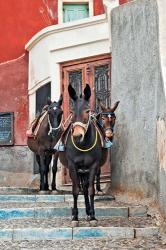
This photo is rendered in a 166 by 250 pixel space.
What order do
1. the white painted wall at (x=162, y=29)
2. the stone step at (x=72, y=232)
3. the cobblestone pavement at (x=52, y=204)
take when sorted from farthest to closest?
the cobblestone pavement at (x=52, y=204) < the white painted wall at (x=162, y=29) < the stone step at (x=72, y=232)

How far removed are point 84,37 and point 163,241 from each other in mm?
7198

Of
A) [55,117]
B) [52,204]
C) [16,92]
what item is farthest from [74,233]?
[16,92]

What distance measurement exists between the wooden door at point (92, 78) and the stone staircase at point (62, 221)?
2475 mm

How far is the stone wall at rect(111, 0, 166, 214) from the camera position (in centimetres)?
824

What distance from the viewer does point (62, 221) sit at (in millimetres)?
7871

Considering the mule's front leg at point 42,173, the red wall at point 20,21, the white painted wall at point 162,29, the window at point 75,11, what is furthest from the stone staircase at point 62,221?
the window at point 75,11

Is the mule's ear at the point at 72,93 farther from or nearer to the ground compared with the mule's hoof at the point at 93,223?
farther from the ground

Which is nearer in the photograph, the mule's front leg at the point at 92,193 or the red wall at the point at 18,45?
the mule's front leg at the point at 92,193

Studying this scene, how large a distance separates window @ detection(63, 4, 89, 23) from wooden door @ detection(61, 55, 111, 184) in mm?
4721

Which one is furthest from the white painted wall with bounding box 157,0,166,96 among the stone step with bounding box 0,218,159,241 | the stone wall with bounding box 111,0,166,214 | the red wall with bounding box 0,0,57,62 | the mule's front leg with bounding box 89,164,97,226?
the red wall with bounding box 0,0,57,62

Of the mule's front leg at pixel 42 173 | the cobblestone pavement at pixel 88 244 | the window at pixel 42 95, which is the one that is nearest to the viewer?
the cobblestone pavement at pixel 88 244

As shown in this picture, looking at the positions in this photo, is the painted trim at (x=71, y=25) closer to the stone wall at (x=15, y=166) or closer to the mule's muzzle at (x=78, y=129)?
the stone wall at (x=15, y=166)

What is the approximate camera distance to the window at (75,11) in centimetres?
1767

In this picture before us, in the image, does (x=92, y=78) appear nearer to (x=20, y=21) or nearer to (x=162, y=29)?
(x=162, y=29)
